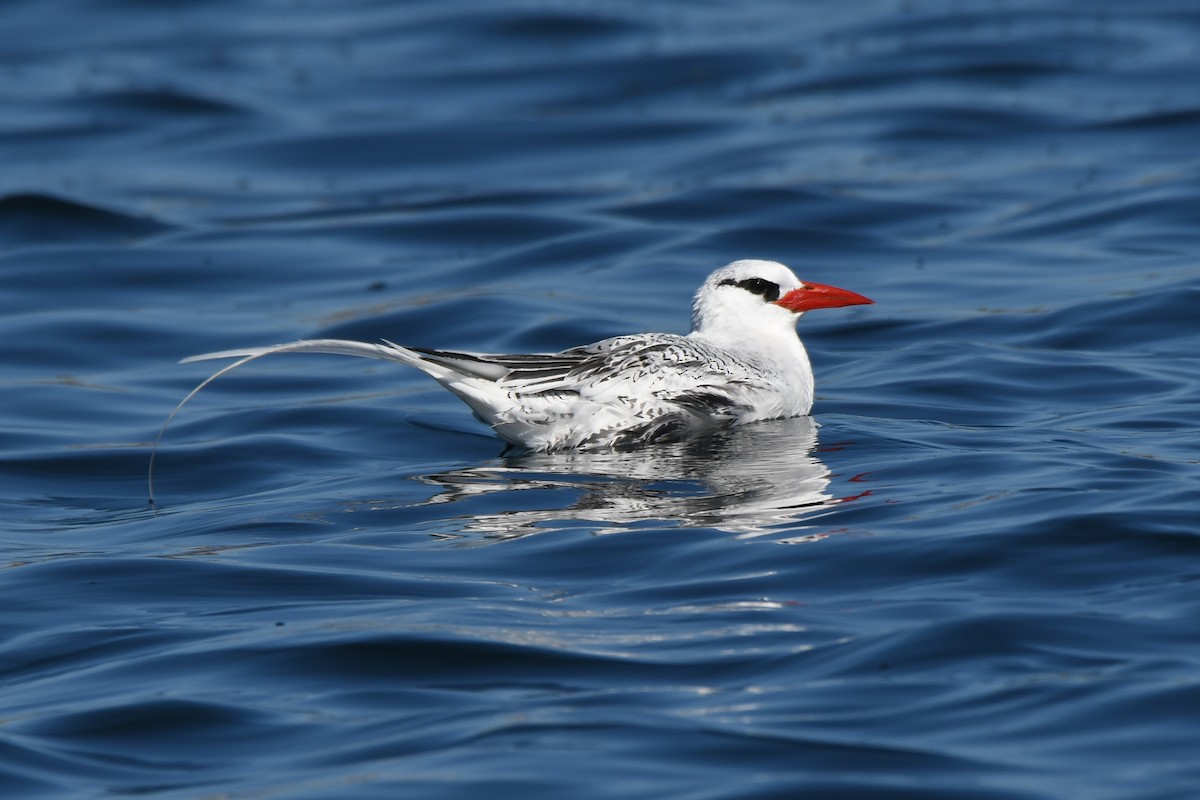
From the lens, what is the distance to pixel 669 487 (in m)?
9.04

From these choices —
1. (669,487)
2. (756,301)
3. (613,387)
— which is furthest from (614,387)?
(756,301)

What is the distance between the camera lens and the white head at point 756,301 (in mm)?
11234

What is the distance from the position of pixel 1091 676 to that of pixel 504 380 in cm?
437

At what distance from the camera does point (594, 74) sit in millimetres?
23141

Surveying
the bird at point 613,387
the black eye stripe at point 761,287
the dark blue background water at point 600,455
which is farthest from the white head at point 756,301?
the dark blue background water at point 600,455

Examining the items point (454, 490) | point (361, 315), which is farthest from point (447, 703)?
point (361, 315)

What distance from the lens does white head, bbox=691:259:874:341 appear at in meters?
11.2

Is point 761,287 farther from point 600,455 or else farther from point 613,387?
point 600,455

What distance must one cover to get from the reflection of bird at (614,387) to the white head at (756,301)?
0.25 metres

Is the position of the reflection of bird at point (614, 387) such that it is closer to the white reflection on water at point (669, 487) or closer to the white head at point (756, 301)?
the white reflection on water at point (669, 487)

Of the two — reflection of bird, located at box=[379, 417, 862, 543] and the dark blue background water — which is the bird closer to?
reflection of bird, located at box=[379, 417, 862, 543]

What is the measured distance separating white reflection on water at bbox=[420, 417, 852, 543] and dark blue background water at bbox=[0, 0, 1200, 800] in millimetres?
38

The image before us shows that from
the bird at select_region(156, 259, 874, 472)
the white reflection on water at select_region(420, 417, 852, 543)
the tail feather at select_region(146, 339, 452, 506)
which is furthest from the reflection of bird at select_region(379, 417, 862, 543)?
the tail feather at select_region(146, 339, 452, 506)

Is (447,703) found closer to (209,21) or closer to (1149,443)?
(1149,443)
